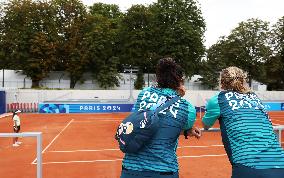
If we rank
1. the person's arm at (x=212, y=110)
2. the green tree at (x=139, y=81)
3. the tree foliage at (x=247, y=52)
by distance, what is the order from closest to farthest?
the person's arm at (x=212, y=110)
the green tree at (x=139, y=81)
the tree foliage at (x=247, y=52)

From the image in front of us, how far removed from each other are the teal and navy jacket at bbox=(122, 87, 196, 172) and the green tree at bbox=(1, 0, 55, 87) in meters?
54.3

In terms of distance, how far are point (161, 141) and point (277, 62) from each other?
6340 cm

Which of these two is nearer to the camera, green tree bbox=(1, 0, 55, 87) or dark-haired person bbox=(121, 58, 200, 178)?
dark-haired person bbox=(121, 58, 200, 178)

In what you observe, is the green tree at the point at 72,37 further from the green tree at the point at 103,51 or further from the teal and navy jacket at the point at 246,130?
the teal and navy jacket at the point at 246,130

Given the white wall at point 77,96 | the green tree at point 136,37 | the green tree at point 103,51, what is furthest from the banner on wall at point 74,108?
the green tree at point 136,37

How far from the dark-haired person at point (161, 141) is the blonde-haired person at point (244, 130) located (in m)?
0.36

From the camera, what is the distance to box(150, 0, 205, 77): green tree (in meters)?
55.2

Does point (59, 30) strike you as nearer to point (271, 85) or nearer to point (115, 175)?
point (271, 85)

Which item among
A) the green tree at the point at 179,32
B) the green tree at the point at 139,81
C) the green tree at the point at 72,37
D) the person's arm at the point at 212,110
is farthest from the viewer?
the green tree at the point at 139,81

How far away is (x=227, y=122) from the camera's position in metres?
3.36

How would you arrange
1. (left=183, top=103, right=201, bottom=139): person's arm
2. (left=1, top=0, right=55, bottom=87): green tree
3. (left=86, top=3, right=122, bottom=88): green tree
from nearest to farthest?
(left=183, top=103, right=201, bottom=139): person's arm → (left=1, top=0, right=55, bottom=87): green tree → (left=86, top=3, right=122, bottom=88): green tree

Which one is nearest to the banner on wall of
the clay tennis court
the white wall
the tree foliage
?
the white wall

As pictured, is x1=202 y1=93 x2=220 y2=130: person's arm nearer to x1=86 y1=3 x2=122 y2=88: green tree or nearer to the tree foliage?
x1=86 y1=3 x2=122 y2=88: green tree

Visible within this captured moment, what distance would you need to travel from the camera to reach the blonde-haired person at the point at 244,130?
3098 millimetres
